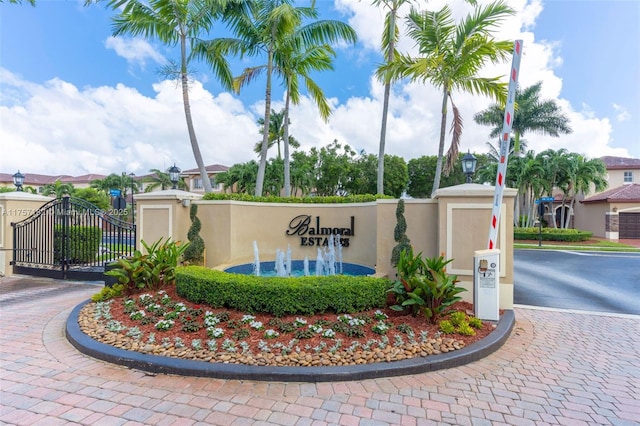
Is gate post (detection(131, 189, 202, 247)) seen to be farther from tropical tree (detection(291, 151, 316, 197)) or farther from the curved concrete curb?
tropical tree (detection(291, 151, 316, 197))

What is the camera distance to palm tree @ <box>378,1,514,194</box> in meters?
8.43

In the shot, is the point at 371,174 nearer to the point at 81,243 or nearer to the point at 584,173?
the point at 584,173

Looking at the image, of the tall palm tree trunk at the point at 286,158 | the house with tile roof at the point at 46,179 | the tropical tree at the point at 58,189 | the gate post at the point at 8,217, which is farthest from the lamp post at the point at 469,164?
the house with tile roof at the point at 46,179

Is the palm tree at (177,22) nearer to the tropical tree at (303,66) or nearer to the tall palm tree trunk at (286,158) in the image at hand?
the tropical tree at (303,66)

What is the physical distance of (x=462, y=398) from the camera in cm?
319

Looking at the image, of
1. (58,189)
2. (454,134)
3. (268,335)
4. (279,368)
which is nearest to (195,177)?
(58,189)

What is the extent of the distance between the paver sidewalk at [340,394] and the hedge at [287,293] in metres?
1.35

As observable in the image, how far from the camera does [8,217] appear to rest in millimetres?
9117

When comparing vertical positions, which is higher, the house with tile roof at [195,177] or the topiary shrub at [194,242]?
the house with tile roof at [195,177]

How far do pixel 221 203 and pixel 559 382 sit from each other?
26.5ft

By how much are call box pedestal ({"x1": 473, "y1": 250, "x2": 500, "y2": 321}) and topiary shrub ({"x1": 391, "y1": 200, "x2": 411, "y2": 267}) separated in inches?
82.8

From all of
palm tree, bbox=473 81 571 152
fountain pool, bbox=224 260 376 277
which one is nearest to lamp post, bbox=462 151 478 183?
fountain pool, bbox=224 260 376 277

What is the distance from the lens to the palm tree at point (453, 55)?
27.7 feet

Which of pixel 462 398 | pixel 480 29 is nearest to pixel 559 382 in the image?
pixel 462 398
